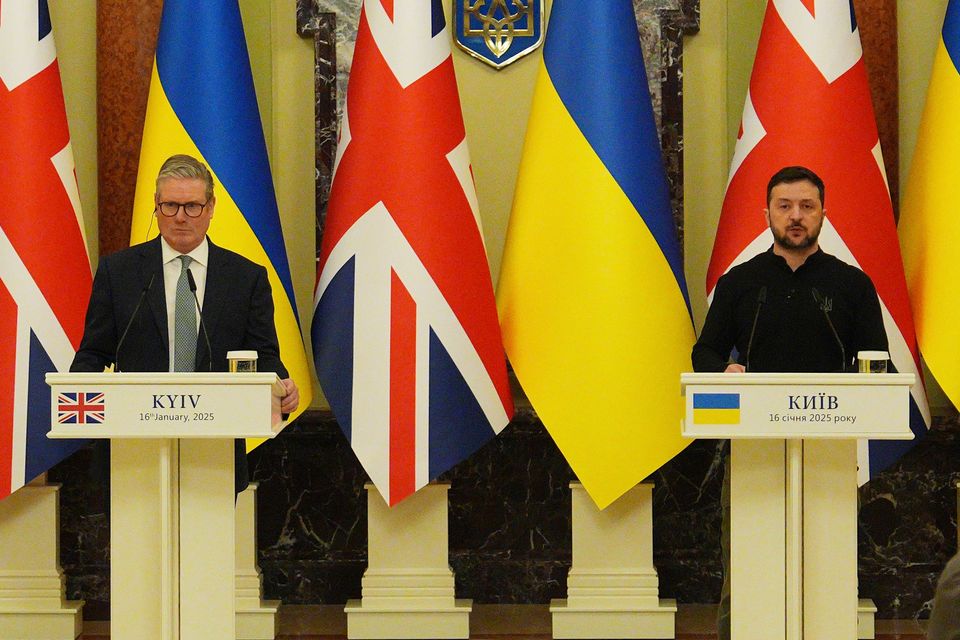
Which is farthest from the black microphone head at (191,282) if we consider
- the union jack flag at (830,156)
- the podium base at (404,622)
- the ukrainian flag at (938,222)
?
the ukrainian flag at (938,222)

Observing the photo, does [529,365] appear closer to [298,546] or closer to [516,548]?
[516,548]

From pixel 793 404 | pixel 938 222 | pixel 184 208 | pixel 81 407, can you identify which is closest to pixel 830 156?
pixel 938 222

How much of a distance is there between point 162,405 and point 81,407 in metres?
0.17

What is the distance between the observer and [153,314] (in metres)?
2.99

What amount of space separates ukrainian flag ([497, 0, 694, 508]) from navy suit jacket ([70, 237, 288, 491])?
48.1 inches

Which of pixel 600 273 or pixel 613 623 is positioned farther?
pixel 613 623

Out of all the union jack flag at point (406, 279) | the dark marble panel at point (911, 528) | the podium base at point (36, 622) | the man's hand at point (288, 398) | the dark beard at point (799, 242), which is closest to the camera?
the man's hand at point (288, 398)

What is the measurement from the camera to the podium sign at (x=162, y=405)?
259cm

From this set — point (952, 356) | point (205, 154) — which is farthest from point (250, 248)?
point (952, 356)

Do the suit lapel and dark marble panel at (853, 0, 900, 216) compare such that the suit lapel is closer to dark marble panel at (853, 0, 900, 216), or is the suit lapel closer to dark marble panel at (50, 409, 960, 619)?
dark marble panel at (50, 409, 960, 619)

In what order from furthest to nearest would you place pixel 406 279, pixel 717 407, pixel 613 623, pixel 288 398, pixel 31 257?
pixel 613 623, pixel 31 257, pixel 406 279, pixel 288 398, pixel 717 407

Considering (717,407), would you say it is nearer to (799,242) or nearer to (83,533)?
(799,242)

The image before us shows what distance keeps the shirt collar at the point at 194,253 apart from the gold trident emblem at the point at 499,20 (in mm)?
1982

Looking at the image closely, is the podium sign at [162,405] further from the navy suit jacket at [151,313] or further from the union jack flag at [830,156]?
the union jack flag at [830,156]
